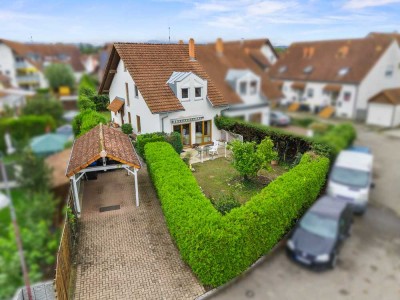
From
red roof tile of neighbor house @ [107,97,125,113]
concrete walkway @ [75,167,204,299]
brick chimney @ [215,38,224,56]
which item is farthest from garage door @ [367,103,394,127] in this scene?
red roof tile of neighbor house @ [107,97,125,113]

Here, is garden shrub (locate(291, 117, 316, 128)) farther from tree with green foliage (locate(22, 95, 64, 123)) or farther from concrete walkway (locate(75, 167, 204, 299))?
concrete walkway (locate(75, 167, 204, 299))

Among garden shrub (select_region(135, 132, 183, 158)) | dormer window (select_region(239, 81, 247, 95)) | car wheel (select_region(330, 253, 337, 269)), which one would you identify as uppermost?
dormer window (select_region(239, 81, 247, 95))

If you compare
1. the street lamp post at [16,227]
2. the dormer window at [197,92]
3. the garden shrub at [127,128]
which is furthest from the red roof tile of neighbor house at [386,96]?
the garden shrub at [127,128]

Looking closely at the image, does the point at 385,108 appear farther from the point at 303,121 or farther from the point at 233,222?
the point at 233,222

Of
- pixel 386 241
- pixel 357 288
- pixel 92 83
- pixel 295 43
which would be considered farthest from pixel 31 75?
pixel 357 288

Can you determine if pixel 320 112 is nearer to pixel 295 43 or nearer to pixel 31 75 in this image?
pixel 295 43

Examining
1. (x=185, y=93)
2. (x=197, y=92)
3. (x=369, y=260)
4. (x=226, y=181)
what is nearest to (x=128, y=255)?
(x=226, y=181)

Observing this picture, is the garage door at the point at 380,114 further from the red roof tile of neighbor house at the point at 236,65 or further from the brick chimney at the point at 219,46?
the brick chimney at the point at 219,46
